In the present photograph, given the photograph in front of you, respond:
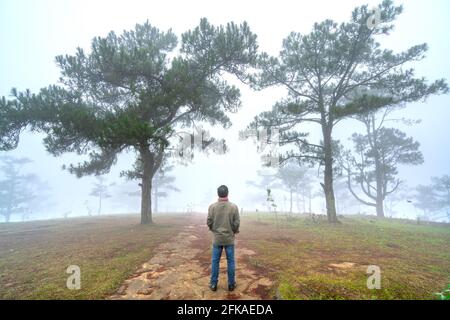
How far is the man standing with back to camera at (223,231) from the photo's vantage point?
4.64 meters

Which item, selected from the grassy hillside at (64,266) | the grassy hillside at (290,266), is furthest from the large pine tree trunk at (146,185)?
the grassy hillside at (290,266)

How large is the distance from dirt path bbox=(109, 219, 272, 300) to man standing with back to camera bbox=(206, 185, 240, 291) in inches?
12.3

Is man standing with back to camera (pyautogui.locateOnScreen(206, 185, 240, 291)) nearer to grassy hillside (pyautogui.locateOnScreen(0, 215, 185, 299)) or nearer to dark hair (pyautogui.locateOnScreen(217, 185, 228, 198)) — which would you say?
dark hair (pyautogui.locateOnScreen(217, 185, 228, 198))

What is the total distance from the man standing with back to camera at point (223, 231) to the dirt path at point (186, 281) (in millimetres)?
313

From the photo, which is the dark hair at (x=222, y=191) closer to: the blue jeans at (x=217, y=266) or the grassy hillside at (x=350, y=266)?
the blue jeans at (x=217, y=266)

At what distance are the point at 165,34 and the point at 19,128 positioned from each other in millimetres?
12853

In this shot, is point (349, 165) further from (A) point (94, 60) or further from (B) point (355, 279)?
(A) point (94, 60)

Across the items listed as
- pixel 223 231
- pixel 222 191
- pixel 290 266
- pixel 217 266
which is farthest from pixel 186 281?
pixel 290 266

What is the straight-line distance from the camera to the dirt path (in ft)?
14.5

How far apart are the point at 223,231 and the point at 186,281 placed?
156cm

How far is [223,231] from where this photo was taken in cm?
484

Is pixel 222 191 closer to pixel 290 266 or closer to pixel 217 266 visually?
pixel 217 266
